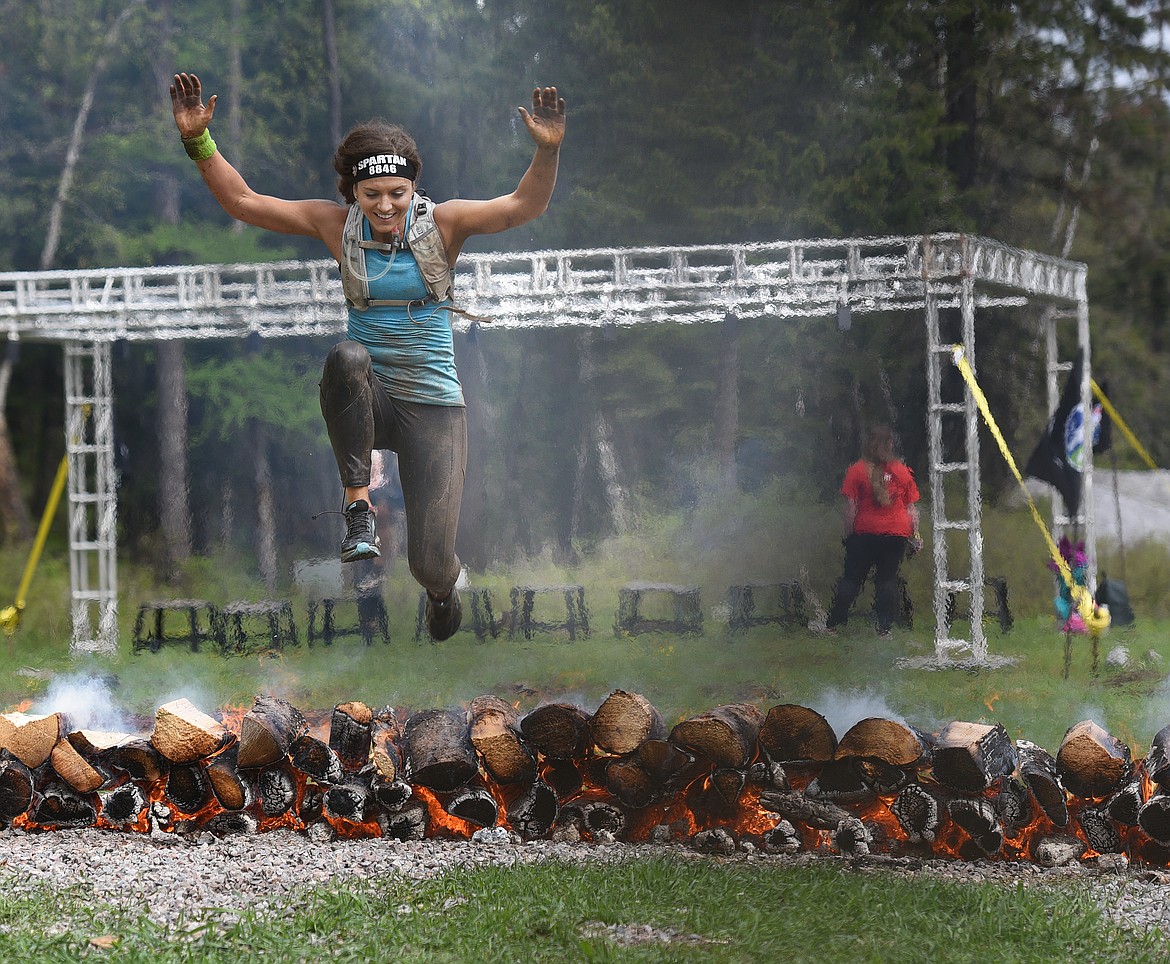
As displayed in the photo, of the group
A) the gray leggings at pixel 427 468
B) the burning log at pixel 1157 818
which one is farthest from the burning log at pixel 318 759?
the burning log at pixel 1157 818

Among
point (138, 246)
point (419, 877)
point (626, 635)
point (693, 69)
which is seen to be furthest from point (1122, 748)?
point (138, 246)

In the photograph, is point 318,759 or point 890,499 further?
point 890,499

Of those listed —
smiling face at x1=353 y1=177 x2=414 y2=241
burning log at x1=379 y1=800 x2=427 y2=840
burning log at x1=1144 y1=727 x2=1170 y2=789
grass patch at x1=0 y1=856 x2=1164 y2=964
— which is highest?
smiling face at x1=353 y1=177 x2=414 y2=241

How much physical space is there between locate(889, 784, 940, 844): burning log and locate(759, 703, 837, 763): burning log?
0.84 ft

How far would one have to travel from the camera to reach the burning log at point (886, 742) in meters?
4.14

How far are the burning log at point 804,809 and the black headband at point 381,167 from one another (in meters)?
2.22

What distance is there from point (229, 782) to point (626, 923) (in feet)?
5.23

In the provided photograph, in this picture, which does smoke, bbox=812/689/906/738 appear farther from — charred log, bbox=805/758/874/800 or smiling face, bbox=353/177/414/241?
smiling face, bbox=353/177/414/241

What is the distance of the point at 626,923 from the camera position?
363cm

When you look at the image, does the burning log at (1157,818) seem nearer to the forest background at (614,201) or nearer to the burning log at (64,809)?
the forest background at (614,201)

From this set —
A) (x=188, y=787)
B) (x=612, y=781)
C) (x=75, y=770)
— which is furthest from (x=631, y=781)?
(x=75, y=770)

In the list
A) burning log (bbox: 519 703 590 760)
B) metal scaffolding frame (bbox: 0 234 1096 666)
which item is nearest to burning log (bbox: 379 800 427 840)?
burning log (bbox: 519 703 590 760)

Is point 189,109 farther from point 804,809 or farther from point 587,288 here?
point 804,809

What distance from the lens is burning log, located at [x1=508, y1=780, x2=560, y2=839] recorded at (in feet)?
14.5
